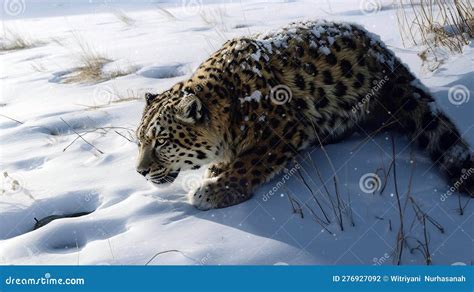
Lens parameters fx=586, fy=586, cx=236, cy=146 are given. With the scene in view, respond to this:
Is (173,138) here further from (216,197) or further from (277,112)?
(277,112)

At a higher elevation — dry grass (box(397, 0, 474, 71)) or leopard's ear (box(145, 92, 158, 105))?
dry grass (box(397, 0, 474, 71))

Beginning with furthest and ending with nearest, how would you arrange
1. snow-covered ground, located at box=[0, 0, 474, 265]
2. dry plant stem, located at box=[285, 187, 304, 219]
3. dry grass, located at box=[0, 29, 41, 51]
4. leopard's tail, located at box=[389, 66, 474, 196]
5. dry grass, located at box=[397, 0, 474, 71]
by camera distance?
dry grass, located at box=[0, 29, 41, 51] < dry grass, located at box=[397, 0, 474, 71] < leopard's tail, located at box=[389, 66, 474, 196] < dry plant stem, located at box=[285, 187, 304, 219] < snow-covered ground, located at box=[0, 0, 474, 265]

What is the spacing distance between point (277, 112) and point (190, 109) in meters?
0.66

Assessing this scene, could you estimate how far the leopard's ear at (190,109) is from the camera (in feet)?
14.0

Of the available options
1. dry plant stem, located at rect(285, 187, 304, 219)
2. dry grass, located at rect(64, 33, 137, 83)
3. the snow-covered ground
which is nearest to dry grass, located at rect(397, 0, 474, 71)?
the snow-covered ground

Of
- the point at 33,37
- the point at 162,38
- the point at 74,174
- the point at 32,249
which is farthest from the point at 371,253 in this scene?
the point at 33,37

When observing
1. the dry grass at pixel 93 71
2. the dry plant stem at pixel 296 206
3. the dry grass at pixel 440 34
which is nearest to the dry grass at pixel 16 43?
the dry grass at pixel 93 71

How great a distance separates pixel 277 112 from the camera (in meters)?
4.41

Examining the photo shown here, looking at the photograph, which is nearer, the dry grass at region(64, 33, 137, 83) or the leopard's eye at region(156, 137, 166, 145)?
the leopard's eye at region(156, 137, 166, 145)

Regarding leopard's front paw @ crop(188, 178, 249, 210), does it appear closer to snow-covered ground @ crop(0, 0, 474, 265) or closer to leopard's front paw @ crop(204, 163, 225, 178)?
snow-covered ground @ crop(0, 0, 474, 265)

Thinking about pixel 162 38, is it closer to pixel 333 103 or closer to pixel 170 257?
pixel 333 103

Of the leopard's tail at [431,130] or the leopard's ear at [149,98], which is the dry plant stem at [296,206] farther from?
the leopard's ear at [149,98]

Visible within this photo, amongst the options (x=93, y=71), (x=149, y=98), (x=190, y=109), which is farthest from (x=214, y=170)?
(x=93, y=71)

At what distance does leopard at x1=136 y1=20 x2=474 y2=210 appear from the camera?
429 cm
